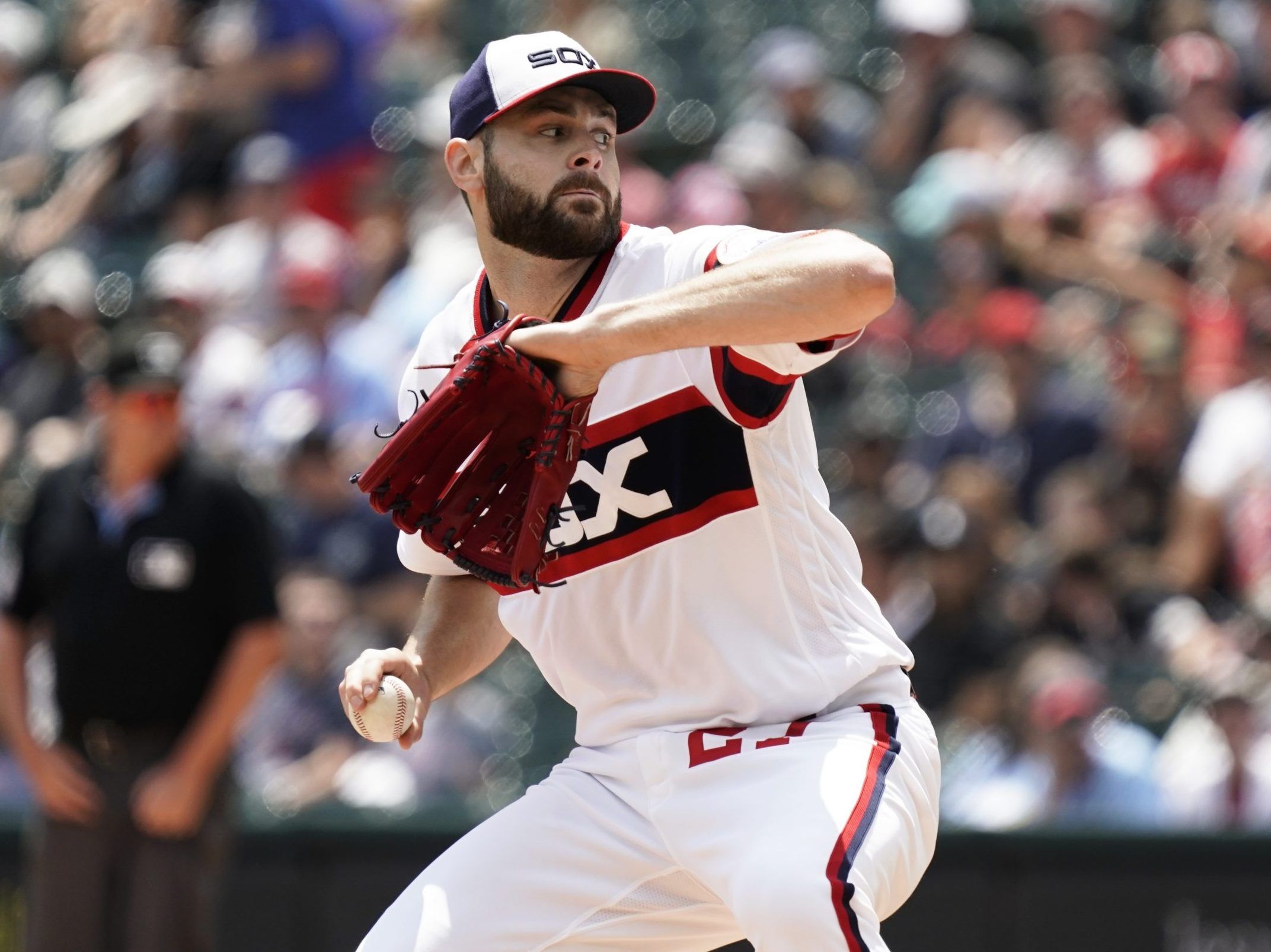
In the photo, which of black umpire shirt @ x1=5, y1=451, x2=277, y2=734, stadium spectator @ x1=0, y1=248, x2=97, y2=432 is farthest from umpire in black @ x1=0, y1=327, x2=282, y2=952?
stadium spectator @ x1=0, y1=248, x2=97, y2=432

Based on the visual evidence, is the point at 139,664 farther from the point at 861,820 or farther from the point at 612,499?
the point at 861,820

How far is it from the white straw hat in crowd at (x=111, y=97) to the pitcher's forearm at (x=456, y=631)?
7300 millimetres

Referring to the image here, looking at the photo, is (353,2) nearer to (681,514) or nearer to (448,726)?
(448,726)

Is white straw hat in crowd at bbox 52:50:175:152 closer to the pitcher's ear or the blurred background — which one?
the blurred background

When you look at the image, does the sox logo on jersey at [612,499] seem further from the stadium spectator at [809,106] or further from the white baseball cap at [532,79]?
the stadium spectator at [809,106]

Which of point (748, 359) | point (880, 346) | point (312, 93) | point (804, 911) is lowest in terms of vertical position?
point (880, 346)

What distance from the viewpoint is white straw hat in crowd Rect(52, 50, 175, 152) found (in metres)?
10.8

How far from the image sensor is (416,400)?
3.97 meters

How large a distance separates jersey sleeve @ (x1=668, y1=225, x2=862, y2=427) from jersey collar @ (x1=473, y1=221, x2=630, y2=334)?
187 mm

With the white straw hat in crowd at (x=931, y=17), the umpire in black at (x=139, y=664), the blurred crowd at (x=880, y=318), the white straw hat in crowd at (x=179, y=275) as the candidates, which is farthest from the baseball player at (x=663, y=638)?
the white straw hat in crowd at (x=931, y=17)

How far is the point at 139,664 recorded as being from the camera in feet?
20.1

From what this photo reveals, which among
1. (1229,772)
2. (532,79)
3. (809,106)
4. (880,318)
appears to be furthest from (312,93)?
(532,79)

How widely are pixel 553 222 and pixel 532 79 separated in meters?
0.27

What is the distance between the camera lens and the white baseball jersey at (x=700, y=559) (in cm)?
362
